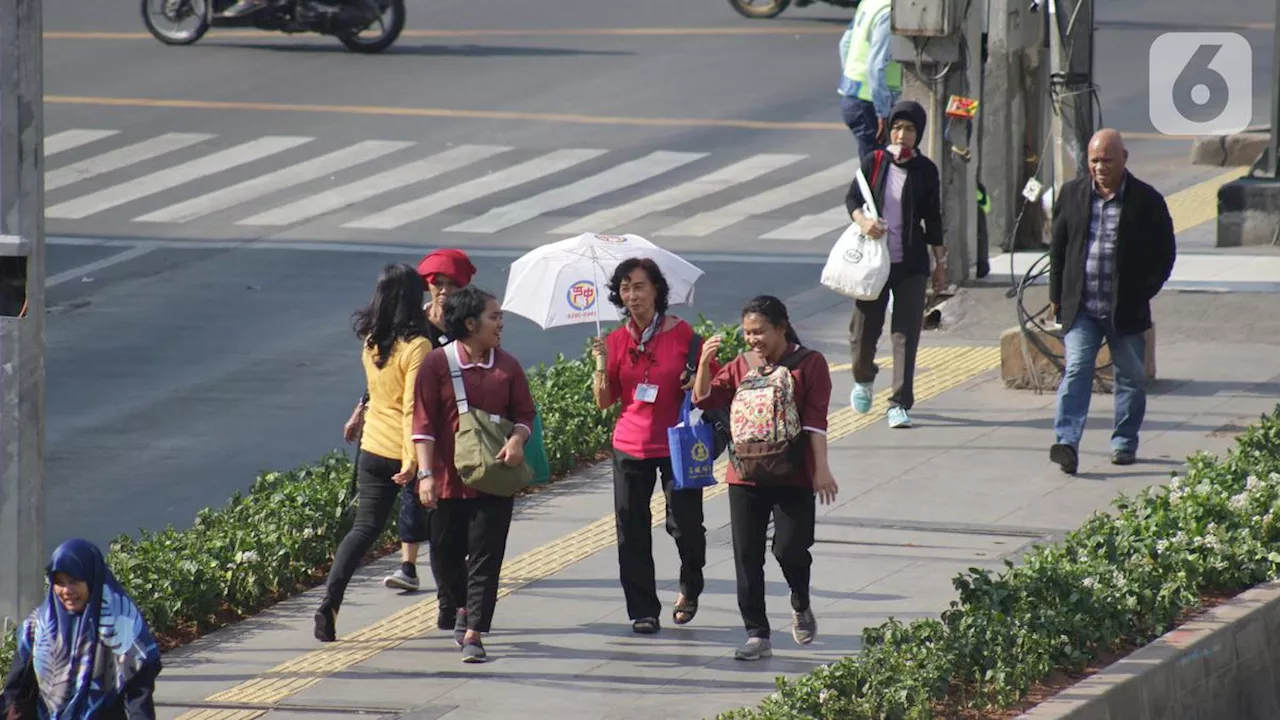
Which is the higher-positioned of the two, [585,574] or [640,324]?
[640,324]

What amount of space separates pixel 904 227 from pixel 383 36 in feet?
51.7

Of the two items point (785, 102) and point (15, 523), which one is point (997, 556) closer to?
point (15, 523)

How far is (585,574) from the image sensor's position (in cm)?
1046

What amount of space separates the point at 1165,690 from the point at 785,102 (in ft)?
55.2

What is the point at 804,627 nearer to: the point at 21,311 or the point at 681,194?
the point at 21,311

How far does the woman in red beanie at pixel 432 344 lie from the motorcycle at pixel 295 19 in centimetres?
1720

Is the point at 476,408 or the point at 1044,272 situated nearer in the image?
the point at 476,408

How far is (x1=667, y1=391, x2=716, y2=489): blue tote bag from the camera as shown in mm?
9195

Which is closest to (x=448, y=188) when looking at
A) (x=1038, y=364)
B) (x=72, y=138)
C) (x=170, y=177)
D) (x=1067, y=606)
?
(x=170, y=177)

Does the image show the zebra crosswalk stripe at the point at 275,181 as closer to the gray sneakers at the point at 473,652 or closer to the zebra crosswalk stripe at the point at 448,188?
the zebra crosswalk stripe at the point at 448,188

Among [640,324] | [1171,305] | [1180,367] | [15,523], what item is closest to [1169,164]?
[1171,305]

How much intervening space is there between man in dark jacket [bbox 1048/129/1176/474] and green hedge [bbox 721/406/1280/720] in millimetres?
1197

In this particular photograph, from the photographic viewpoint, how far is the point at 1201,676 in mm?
8648

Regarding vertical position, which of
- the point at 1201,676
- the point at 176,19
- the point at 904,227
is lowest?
the point at 1201,676
